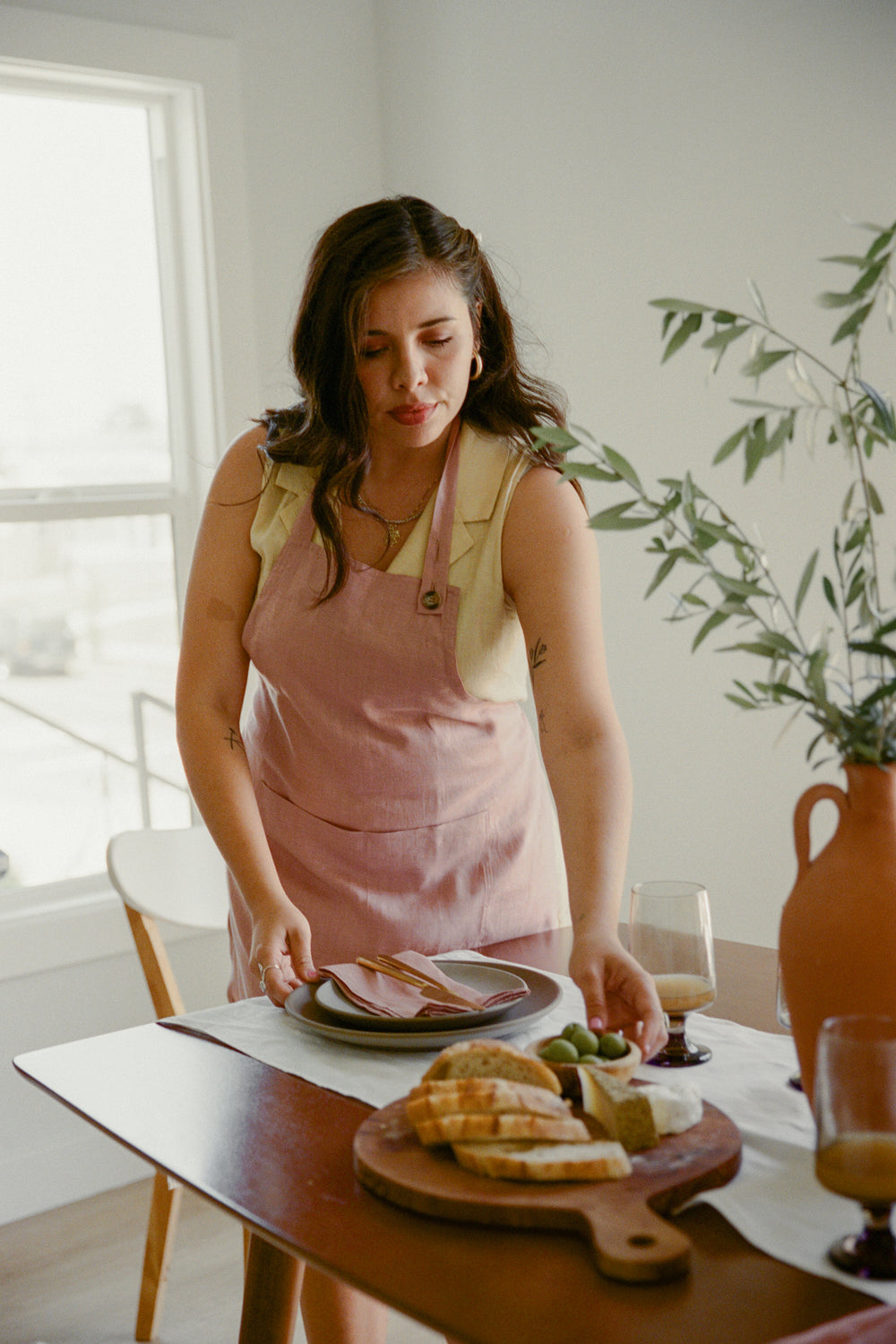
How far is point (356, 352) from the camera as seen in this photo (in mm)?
1600

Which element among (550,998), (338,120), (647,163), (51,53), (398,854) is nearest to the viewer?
(550,998)

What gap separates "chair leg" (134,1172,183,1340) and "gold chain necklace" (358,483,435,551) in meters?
1.29

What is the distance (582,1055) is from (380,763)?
0.64 m

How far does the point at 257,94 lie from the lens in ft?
10.2

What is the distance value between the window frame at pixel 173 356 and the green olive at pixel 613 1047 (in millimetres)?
2098

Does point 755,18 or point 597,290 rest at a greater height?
point 755,18

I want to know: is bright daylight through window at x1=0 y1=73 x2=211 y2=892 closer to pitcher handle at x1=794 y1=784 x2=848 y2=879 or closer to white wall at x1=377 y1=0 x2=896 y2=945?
white wall at x1=377 y1=0 x2=896 y2=945

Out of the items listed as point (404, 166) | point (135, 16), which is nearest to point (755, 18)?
point (404, 166)

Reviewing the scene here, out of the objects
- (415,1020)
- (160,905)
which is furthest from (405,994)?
(160,905)

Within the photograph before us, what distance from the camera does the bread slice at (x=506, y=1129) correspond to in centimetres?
93

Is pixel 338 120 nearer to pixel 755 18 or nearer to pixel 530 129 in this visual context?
pixel 530 129

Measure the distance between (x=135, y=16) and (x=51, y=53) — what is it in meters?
0.22

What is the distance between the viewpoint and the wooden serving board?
0.81 m

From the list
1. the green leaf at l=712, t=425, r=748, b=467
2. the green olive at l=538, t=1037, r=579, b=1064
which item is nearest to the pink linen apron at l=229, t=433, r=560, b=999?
the green olive at l=538, t=1037, r=579, b=1064
